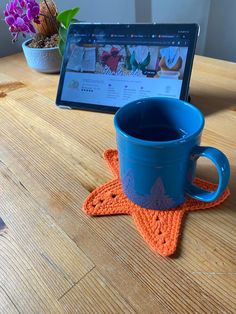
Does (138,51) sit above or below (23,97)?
above

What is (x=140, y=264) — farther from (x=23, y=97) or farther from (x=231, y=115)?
(x=23, y=97)

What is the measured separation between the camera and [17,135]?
50cm

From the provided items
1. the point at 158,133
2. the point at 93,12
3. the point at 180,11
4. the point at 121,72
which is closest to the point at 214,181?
the point at 158,133

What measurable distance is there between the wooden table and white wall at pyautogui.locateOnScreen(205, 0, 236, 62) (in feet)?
3.99

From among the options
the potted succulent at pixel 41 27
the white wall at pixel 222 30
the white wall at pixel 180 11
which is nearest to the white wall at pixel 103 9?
the white wall at pixel 180 11

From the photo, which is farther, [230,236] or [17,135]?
[17,135]

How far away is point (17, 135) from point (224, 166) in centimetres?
36

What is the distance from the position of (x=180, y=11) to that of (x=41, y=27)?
3.32 feet

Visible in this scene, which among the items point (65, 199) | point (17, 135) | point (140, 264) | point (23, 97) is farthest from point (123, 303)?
point (23, 97)

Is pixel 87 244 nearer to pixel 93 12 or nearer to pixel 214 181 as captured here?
pixel 214 181

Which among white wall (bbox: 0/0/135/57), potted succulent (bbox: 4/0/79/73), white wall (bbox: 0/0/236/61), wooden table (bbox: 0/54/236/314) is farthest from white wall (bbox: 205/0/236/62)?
wooden table (bbox: 0/54/236/314)

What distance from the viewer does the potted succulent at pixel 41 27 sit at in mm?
614

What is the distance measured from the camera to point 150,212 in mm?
331

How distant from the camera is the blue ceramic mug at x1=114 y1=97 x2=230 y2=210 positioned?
0.28m
